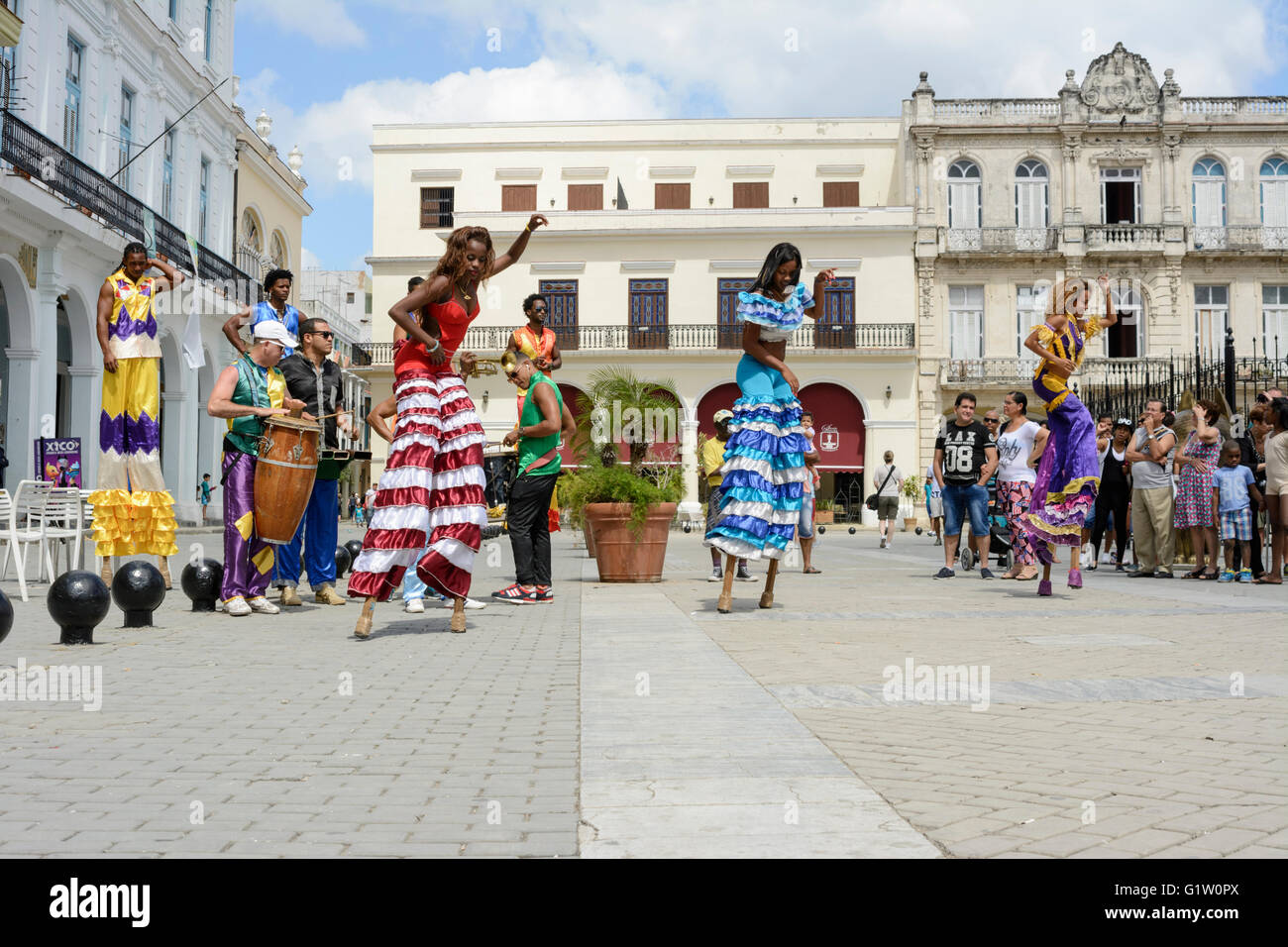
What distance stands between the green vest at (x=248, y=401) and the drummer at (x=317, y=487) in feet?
1.37

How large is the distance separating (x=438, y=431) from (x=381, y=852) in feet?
14.6

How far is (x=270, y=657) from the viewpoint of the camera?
5762 millimetres

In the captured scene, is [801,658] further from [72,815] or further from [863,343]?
[863,343]

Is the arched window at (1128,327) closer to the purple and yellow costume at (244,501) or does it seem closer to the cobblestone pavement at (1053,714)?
the cobblestone pavement at (1053,714)

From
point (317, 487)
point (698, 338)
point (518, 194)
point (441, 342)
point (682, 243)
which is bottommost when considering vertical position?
point (317, 487)

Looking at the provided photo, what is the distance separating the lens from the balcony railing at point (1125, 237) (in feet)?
130

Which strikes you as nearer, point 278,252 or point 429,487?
point 429,487

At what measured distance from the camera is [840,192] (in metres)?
43.1

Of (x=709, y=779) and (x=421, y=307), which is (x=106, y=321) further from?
(x=709, y=779)

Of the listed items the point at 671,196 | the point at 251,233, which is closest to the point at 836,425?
the point at 671,196

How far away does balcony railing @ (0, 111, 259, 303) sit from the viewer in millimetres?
18391

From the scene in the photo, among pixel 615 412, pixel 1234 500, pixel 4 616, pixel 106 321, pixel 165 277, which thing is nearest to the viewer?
pixel 4 616

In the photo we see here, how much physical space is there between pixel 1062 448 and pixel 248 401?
20.8 feet

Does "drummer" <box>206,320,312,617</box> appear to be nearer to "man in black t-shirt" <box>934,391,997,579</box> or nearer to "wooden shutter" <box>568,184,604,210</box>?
"man in black t-shirt" <box>934,391,997,579</box>
